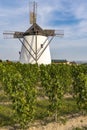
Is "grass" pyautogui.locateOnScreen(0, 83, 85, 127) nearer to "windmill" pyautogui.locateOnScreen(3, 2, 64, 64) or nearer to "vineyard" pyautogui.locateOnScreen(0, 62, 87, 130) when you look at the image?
"vineyard" pyautogui.locateOnScreen(0, 62, 87, 130)

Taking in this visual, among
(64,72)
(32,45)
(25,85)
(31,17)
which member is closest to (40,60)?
(32,45)

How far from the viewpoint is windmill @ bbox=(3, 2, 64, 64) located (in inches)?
2210

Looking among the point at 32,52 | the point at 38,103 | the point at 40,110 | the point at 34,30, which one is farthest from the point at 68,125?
the point at 34,30

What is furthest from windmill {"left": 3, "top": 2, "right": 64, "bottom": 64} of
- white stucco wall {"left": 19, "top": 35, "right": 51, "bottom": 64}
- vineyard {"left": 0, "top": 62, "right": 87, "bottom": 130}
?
vineyard {"left": 0, "top": 62, "right": 87, "bottom": 130}

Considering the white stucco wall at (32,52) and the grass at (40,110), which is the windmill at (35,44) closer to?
the white stucco wall at (32,52)

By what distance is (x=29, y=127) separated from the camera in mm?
19672

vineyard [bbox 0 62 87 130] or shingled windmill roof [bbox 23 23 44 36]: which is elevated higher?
shingled windmill roof [bbox 23 23 44 36]

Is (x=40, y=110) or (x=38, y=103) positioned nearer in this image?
(x=40, y=110)

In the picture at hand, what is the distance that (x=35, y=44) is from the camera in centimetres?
5653

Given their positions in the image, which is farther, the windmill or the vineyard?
the windmill

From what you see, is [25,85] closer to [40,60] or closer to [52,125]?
[52,125]

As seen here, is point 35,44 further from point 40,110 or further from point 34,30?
point 40,110

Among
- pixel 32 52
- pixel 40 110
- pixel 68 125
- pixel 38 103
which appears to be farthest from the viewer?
pixel 32 52

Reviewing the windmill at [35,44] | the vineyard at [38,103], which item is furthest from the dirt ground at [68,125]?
the windmill at [35,44]
